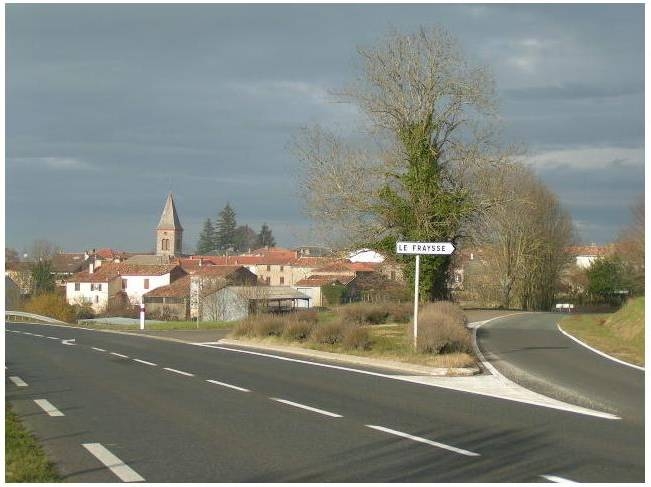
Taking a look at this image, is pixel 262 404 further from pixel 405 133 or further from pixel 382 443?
pixel 405 133

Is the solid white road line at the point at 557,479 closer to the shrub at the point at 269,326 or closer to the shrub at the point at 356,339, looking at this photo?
the shrub at the point at 356,339

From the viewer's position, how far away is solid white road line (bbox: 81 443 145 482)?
26.8ft

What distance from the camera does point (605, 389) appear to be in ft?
53.2

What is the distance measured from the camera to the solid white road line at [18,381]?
54.6ft

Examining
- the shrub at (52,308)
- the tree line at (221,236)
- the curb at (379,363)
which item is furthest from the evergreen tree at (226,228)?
the curb at (379,363)

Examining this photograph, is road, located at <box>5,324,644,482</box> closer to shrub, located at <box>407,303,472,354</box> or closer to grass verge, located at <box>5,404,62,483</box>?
grass verge, located at <box>5,404,62,483</box>

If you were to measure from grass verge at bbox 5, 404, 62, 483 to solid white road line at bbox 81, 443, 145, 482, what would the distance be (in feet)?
1.72

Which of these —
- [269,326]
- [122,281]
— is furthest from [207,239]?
[269,326]

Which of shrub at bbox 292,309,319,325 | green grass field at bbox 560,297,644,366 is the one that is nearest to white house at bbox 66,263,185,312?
shrub at bbox 292,309,319,325

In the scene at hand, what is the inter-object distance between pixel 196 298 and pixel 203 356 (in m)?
44.1

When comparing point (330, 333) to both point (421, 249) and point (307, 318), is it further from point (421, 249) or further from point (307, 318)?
point (307, 318)

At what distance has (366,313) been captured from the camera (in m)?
36.2

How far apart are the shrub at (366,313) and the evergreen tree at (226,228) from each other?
153 m

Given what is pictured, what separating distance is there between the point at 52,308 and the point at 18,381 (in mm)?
49991
